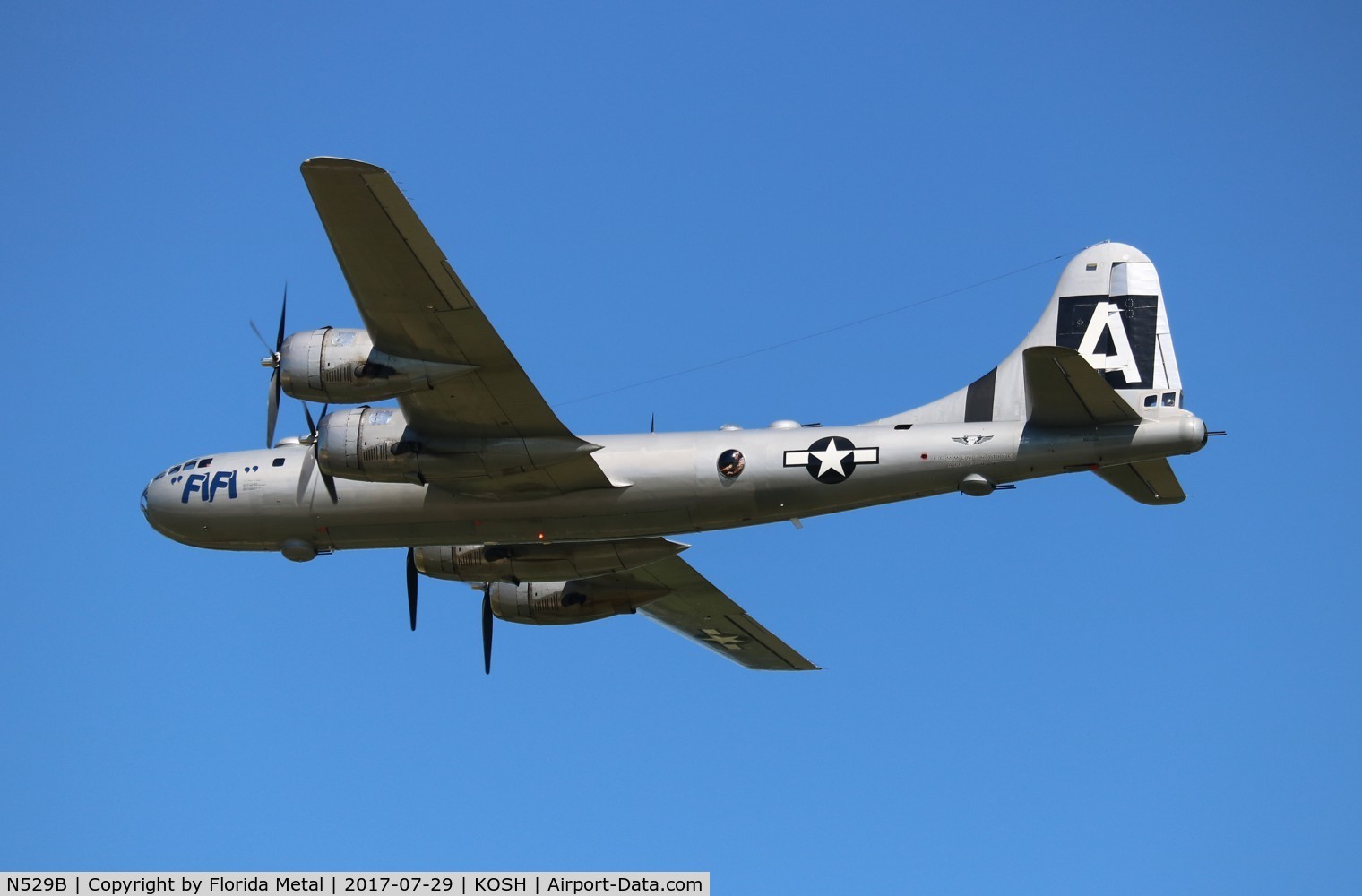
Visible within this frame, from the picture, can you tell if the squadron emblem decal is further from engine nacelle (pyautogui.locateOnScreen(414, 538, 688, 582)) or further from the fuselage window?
engine nacelle (pyautogui.locateOnScreen(414, 538, 688, 582))

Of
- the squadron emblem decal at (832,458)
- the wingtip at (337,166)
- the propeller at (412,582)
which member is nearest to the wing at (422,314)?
the wingtip at (337,166)

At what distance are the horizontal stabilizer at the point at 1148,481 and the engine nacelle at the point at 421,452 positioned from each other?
8966 mm

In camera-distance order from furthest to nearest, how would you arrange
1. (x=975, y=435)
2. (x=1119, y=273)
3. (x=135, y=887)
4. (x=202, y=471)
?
(x=202, y=471)
(x=1119, y=273)
(x=975, y=435)
(x=135, y=887)

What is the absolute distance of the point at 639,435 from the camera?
29.4 meters

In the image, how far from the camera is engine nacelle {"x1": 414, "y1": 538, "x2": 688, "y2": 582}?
1257 inches

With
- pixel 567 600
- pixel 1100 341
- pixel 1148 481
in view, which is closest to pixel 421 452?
pixel 567 600

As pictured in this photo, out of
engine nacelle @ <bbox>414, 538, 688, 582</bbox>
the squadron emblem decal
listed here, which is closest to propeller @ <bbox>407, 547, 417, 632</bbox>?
engine nacelle @ <bbox>414, 538, 688, 582</bbox>

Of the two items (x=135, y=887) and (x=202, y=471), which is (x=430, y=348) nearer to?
(x=202, y=471)

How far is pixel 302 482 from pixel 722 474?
8.12 m

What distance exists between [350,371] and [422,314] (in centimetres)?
164

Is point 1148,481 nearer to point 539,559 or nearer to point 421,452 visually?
point 539,559

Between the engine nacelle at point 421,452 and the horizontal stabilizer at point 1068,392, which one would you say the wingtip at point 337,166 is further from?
the horizontal stabilizer at point 1068,392

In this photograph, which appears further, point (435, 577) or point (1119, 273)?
point (435, 577)

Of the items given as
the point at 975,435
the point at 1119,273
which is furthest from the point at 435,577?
the point at 1119,273
